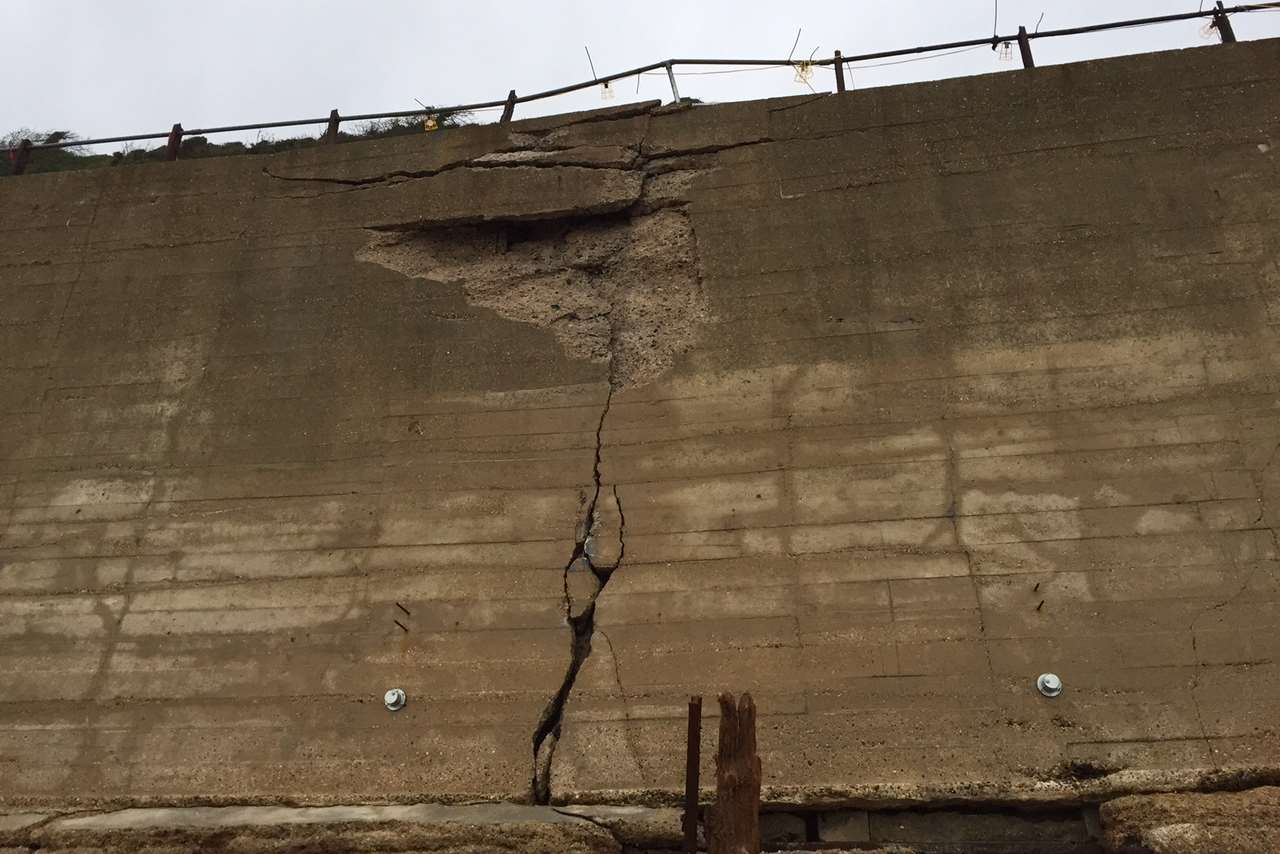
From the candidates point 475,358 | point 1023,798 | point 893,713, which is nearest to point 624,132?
point 475,358

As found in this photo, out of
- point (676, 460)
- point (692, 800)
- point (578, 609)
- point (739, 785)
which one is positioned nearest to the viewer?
point (739, 785)

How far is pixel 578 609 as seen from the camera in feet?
13.8

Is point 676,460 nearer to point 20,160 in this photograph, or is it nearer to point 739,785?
point 739,785

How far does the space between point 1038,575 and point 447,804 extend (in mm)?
2801

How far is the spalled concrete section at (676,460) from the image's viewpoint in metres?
3.81

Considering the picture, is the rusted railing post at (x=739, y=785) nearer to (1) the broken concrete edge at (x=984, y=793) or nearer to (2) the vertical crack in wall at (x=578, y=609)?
(1) the broken concrete edge at (x=984, y=793)

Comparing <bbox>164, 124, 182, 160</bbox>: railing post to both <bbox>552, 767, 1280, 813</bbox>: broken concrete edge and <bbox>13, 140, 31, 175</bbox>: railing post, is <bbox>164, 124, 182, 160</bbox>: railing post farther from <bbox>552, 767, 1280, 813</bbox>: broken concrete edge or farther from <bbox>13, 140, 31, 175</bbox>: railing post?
<bbox>552, 767, 1280, 813</bbox>: broken concrete edge

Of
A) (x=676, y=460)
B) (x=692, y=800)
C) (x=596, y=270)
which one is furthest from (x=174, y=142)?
(x=692, y=800)

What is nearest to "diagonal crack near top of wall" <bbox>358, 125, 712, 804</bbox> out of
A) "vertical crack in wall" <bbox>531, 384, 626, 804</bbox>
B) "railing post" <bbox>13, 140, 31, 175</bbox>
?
"vertical crack in wall" <bbox>531, 384, 626, 804</bbox>

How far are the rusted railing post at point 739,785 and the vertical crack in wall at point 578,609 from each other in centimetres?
118

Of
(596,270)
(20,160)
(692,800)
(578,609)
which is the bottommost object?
(692,800)

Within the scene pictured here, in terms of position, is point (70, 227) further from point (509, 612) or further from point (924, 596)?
point (924, 596)

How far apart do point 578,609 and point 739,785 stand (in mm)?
1504

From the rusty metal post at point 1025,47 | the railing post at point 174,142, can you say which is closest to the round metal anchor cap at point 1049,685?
the rusty metal post at point 1025,47
